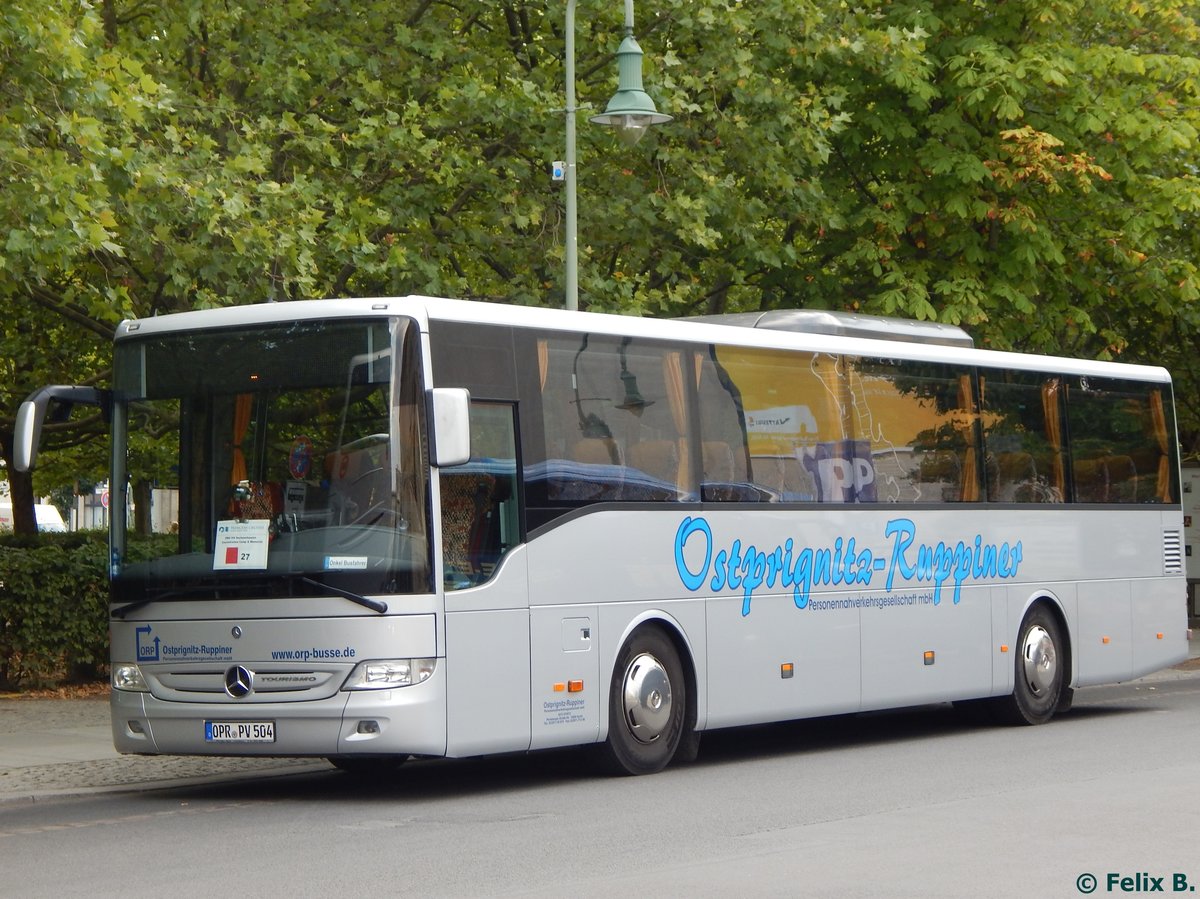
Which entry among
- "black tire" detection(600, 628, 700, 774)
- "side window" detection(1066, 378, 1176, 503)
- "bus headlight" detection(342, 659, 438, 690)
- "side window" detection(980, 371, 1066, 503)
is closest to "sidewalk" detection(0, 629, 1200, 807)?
"bus headlight" detection(342, 659, 438, 690)

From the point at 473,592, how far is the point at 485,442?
3.21 feet

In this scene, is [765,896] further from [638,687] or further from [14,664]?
[14,664]

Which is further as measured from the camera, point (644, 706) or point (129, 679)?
point (644, 706)

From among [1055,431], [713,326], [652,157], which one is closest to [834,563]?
[713,326]

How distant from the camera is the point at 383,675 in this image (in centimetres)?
1162

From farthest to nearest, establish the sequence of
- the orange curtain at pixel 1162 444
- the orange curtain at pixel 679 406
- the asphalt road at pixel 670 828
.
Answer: the orange curtain at pixel 1162 444 → the orange curtain at pixel 679 406 → the asphalt road at pixel 670 828

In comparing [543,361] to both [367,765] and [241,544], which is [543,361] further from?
[367,765]

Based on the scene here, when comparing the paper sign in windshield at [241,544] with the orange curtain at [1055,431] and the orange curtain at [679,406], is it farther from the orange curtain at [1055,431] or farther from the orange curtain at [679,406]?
the orange curtain at [1055,431]

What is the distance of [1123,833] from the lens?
32.1 feet

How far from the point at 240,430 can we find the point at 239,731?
187cm

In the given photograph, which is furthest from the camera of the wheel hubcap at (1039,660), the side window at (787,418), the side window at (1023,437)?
the wheel hubcap at (1039,660)

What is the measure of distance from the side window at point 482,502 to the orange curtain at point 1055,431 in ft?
23.8

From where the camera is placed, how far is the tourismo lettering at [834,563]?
45.8 ft

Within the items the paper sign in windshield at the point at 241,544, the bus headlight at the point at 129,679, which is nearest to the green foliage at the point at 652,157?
the bus headlight at the point at 129,679
